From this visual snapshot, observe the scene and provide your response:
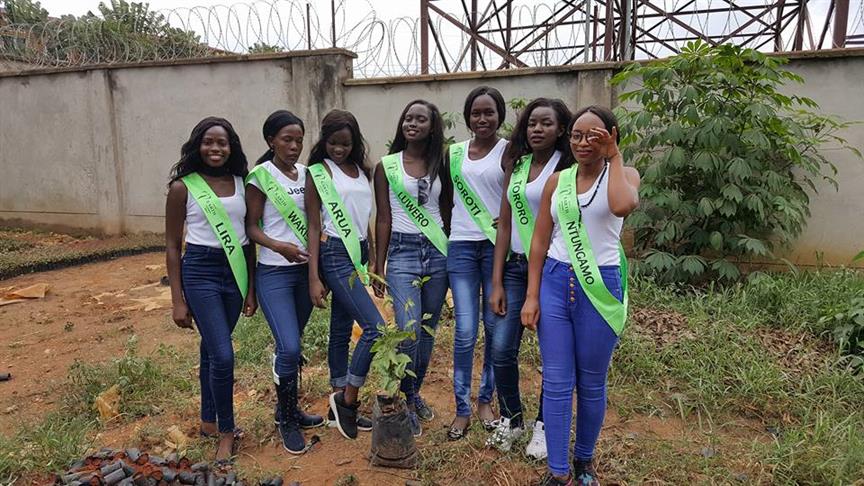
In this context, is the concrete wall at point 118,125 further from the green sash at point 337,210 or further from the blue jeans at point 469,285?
the blue jeans at point 469,285

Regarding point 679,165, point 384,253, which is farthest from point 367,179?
point 679,165

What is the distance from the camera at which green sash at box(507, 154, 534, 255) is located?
8.36 ft

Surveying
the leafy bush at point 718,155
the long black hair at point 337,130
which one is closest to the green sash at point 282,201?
the long black hair at point 337,130

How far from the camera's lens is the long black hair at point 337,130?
281cm

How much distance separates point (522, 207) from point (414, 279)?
24.8 inches

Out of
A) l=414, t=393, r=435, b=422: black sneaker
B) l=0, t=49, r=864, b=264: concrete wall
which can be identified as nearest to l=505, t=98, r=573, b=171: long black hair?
l=414, t=393, r=435, b=422: black sneaker

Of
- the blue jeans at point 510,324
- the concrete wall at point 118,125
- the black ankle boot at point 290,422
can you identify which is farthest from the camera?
the concrete wall at point 118,125

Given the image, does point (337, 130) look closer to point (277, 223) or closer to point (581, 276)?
point (277, 223)

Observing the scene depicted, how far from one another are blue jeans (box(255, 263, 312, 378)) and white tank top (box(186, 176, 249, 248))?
0.21 meters

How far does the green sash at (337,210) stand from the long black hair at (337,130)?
75mm

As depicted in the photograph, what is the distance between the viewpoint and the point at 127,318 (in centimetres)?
546

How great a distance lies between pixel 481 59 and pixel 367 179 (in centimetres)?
584

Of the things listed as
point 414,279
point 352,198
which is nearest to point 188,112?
point 352,198

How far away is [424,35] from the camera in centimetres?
750
